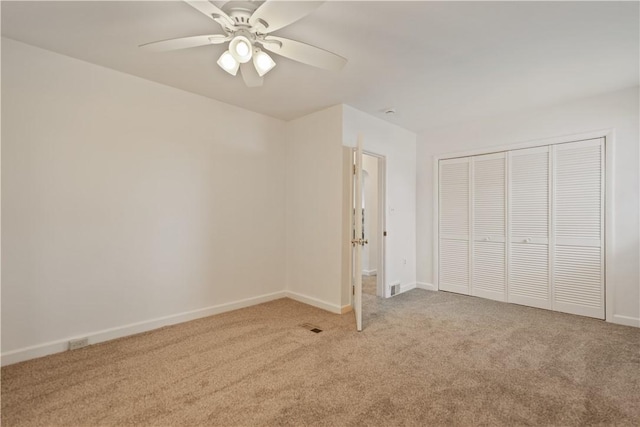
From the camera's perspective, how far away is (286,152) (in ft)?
13.6

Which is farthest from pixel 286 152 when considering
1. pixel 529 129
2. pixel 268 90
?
pixel 529 129

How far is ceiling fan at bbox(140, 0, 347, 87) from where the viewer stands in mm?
1483

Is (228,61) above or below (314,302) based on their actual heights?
above

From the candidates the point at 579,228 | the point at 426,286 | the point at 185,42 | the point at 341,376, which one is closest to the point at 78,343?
the point at 341,376

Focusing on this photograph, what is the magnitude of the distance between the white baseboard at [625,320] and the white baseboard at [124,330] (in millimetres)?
3914

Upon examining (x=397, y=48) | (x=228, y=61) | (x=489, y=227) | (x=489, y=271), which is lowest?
(x=489, y=271)

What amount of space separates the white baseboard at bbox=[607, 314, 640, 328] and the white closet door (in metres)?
1.03

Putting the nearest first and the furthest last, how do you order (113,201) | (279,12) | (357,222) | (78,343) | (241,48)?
(279,12) → (241,48) → (78,343) → (113,201) → (357,222)

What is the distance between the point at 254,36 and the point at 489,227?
3756 mm

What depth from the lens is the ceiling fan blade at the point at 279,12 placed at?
1.41m

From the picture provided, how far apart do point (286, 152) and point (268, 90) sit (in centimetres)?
116

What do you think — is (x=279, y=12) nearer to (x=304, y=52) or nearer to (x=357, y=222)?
(x=304, y=52)

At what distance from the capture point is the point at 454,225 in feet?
14.2

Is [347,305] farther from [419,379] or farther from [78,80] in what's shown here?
[78,80]
